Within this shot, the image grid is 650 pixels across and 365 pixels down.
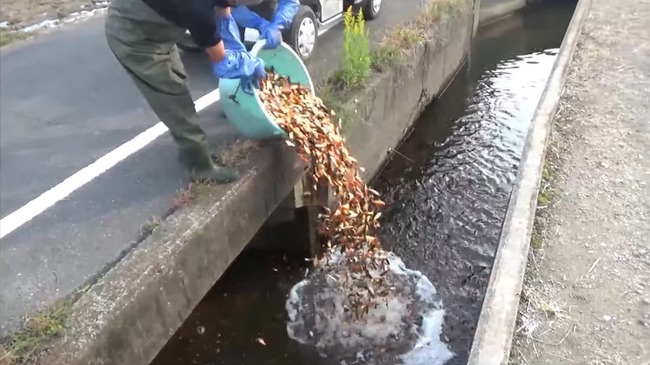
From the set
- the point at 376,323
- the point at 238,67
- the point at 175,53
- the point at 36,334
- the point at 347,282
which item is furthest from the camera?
the point at 347,282

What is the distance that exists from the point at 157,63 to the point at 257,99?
69cm

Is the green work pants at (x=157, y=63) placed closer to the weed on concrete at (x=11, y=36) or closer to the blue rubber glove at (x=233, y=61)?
the blue rubber glove at (x=233, y=61)

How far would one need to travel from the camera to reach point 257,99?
13.1 ft

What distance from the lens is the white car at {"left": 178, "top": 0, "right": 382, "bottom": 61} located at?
549 cm

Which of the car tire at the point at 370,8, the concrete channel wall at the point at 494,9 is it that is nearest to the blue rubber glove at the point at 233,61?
the car tire at the point at 370,8

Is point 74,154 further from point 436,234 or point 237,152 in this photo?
point 436,234

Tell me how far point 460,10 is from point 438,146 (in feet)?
6.90

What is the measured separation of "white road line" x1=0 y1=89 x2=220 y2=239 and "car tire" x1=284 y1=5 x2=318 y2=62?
1.23 meters

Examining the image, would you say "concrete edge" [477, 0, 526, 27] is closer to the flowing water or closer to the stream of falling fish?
the flowing water

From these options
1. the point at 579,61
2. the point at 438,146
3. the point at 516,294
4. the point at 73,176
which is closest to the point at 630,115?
the point at 579,61

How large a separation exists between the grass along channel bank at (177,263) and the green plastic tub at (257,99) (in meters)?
0.18

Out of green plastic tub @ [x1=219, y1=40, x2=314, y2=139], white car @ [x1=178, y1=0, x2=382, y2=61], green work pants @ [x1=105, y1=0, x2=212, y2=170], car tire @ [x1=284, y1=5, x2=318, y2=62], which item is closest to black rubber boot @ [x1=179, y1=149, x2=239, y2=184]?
green work pants @ [x1=105, y1=0, x2=212, y2=170]

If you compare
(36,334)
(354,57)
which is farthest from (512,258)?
(354,57)

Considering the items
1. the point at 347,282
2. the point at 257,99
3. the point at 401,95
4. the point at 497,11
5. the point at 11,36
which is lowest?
the point at 347,282
